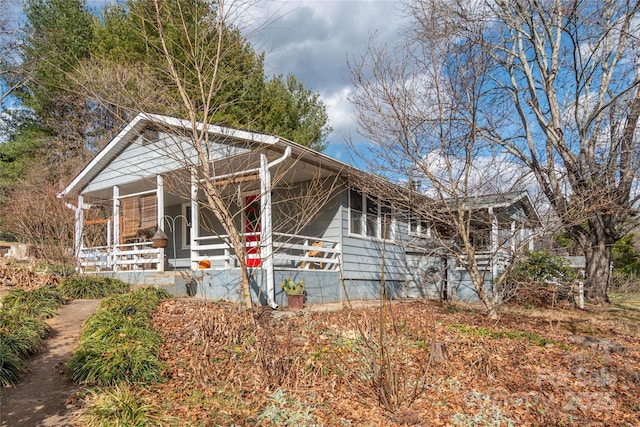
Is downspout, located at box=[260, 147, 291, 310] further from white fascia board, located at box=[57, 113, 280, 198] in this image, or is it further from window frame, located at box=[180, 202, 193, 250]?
window frame, located at box=[180, 202, 193, 250]

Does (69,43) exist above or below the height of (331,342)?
above

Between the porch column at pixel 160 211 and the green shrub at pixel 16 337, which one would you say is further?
the porch column at pixel 160 211

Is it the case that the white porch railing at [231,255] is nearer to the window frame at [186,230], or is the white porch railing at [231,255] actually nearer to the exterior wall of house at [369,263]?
the exterior wall of house at [369,263]

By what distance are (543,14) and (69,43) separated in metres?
19.5

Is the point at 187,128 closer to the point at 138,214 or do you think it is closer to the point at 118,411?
the point at 118,411

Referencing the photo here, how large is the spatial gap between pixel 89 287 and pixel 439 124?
7.75 meters

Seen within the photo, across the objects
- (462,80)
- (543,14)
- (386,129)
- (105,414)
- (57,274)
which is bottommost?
(105,414)

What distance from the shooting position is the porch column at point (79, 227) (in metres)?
11.8

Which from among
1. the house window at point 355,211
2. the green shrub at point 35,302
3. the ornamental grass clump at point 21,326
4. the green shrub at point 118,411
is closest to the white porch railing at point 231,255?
the house window at point 355,211

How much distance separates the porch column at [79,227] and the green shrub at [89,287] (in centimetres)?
321

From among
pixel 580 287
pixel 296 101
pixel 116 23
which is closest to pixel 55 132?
pixel 116 23

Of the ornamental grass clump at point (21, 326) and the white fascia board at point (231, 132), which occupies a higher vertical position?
the white fascia board at point (231, 132)

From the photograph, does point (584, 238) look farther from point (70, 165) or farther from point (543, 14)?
point (70, 165)

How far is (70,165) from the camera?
18141 mm
